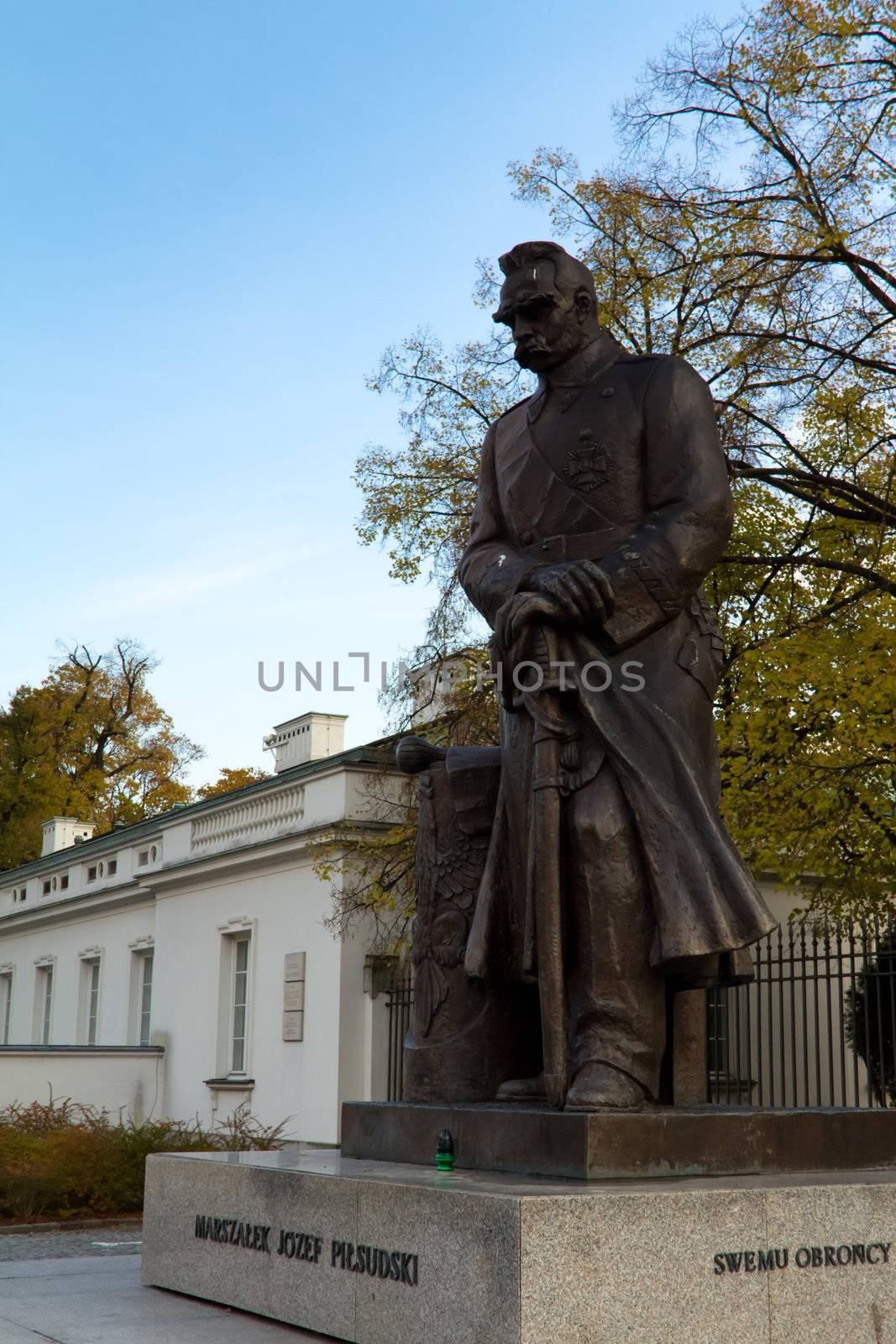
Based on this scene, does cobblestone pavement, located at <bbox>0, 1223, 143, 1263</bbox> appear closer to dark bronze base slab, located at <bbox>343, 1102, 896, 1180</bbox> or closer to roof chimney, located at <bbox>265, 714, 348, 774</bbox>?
dark bronze base slab, located at <bbox>343, 1102, 896, 1180</bbox>

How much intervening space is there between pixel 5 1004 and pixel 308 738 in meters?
14.3

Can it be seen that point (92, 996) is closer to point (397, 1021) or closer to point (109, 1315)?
point (397, 1021)

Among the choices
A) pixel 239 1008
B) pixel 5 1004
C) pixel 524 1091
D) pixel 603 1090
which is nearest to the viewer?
pixel 603 1090

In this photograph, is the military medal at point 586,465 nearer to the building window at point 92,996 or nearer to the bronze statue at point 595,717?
the bronze statue at point 595,717

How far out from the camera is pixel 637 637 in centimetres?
482

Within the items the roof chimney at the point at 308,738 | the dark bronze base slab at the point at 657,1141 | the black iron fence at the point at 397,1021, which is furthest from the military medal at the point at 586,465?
the roof chimney at the point at 308,738

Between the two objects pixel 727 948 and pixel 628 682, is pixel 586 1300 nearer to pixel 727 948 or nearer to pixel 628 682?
pixel 727 948

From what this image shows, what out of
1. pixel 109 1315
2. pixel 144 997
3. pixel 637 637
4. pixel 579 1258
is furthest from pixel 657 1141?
pixel 144 997

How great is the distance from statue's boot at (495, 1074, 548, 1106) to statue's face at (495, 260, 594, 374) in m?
2.35

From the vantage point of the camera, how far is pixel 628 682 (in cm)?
479

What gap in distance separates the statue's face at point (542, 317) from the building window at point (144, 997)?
23.6 meters

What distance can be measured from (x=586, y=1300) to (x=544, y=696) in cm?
180

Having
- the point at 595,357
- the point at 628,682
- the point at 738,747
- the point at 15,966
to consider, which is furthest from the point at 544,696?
the point at 15,966

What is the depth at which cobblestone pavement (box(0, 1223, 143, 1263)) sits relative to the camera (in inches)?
398
